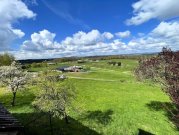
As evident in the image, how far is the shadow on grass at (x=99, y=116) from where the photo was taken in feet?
117

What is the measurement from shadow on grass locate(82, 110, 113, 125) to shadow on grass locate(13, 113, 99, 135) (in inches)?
102

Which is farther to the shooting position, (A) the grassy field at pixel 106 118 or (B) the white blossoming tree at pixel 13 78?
(B) the white blossoming tree at pixel 13 78

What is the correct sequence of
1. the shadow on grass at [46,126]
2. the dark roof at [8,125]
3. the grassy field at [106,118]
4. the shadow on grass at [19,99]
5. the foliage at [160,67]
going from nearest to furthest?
the dark roof at [8,125]
the shadow on grass at [46,126]
the grassy field at [106,118]
the foliage at [160,67]
the shadow on grass at [19,99]

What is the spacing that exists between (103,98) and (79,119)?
15.6 m

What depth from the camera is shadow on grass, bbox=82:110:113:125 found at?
35.7 metres

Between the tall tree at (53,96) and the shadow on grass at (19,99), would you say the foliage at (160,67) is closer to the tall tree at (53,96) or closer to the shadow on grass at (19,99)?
the tall tree at (53,96)

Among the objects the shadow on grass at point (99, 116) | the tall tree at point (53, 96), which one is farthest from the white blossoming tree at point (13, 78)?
the tall tree at point (53, 96)

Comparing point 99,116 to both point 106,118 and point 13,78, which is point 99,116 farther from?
point 13,78

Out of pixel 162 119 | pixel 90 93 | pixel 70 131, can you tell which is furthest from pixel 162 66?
pixel 90 93

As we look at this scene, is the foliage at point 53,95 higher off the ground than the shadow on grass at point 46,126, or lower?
higher

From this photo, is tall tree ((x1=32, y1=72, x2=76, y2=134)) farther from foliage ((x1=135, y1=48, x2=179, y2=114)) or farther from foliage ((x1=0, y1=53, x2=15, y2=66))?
foliage ((x1=0, y1=53, x2=15, y2=66))

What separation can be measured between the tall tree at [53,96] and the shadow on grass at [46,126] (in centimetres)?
184

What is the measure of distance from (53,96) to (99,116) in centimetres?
972

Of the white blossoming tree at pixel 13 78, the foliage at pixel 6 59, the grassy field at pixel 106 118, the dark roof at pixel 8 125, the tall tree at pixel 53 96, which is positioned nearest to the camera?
the dark roof at pixel 8 125
